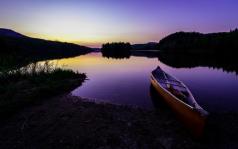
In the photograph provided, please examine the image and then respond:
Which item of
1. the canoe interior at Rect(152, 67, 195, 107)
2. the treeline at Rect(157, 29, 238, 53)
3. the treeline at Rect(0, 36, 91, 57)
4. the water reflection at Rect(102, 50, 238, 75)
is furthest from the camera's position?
the treeline at Rect(157, 29, 238, 53)

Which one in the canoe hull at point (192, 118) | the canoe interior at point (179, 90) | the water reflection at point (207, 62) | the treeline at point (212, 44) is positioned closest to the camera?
the canoe hull at point (192, 118)

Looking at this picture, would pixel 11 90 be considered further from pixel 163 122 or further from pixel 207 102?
pixel 207 102

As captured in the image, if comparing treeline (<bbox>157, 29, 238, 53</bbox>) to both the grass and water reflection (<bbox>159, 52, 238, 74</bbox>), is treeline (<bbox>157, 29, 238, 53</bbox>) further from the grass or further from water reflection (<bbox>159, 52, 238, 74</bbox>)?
the grass

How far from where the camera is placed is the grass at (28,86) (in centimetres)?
975

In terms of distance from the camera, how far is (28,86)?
1349cm

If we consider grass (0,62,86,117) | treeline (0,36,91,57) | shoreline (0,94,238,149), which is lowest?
shoreline (0,94,238,149)

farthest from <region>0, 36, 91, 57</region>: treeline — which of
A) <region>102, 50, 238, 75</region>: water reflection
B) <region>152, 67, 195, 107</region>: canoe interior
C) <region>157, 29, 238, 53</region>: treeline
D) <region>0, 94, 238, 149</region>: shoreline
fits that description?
<region>157, 29, 238, 53</region>: treeline

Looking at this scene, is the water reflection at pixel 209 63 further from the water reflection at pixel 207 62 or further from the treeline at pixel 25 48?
the treeline at pixel 25 48

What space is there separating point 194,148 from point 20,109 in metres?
8.06

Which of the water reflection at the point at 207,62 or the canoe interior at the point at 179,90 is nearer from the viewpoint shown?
the canoe interior at the point at 179,90

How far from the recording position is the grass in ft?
32.0

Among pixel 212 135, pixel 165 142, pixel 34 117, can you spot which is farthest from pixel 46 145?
pixel 212 135

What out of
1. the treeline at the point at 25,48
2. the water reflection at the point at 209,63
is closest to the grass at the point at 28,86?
the treeline at the point at 25,48

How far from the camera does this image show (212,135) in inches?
285
